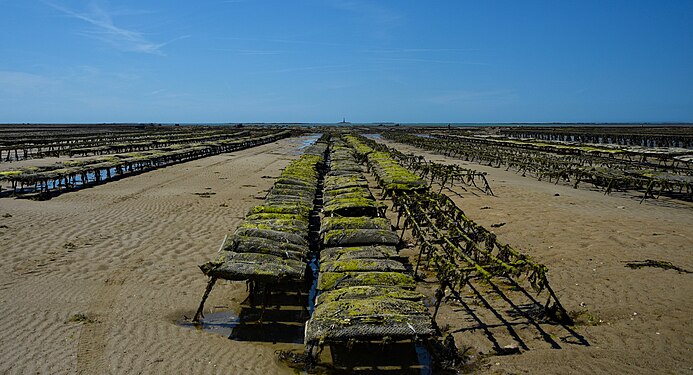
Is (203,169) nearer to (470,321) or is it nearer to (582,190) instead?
(582,190)

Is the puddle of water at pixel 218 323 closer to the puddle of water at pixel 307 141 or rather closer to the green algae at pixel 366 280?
the green algae at pixel 366 280

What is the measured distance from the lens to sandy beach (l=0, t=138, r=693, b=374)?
6.97 m

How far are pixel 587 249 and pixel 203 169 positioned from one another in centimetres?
2586

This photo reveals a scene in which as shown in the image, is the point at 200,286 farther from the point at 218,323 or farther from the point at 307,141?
the point at 307,141

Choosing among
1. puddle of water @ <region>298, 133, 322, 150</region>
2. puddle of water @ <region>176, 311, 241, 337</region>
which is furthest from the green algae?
puddle of water @ <region>298, 133, 322, 150</region>

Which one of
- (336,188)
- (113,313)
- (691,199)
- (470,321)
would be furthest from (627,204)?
(113,313)

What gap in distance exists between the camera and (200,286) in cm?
1007

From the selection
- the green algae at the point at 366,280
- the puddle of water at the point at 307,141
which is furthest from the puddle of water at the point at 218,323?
the puddle of water at the point at 307,141

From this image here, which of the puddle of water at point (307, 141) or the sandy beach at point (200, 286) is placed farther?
the puddle of water at point (307, 141)

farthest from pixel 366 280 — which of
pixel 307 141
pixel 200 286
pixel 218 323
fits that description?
pixel 307 141

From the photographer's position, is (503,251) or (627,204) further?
(627,204)

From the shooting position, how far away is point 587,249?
12203 mm

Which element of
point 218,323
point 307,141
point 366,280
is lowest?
point 218,323

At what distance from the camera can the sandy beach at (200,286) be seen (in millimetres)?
6969
